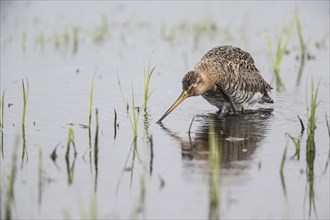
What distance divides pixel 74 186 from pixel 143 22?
1156cm

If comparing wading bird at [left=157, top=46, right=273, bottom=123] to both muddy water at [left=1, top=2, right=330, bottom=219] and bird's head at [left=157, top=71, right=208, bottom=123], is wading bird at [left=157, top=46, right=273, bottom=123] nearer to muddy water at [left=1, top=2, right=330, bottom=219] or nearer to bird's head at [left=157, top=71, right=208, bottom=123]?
bird's head at [left=157, top=71, right=208, bottom=123]

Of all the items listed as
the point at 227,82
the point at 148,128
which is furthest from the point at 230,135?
the point at 227,82

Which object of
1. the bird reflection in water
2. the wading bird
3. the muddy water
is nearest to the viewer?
the muddy water

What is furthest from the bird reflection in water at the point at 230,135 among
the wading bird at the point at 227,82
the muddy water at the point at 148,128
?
the wading bird at the point at 227,82

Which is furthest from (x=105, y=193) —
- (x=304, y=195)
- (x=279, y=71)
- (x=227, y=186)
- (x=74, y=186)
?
(x=279, y=71)

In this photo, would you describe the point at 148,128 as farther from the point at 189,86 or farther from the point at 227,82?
the point at 227,82

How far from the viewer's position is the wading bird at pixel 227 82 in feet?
29.1

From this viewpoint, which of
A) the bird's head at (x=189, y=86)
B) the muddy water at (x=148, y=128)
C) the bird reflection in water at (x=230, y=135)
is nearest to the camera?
the muddy water at (x=148, y=128)

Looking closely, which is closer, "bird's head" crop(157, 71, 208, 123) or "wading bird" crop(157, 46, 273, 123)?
"bird's head" crop(157, 71, 208, 123)

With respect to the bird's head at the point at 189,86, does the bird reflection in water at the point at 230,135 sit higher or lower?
lower

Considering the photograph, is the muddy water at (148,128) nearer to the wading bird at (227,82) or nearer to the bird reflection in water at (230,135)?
A: the bird reflection in water at (230,135)

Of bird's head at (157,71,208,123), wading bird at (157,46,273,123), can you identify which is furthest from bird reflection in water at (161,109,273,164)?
bird's head at (157,71,208,123)

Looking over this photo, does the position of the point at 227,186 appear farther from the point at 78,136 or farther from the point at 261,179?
the point at 78,136

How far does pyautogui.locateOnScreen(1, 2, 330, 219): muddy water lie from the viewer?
19.0 ft
